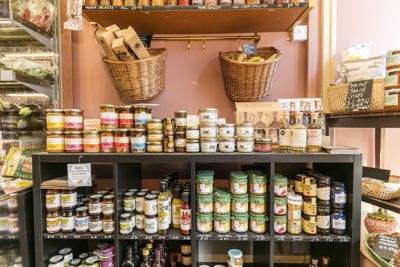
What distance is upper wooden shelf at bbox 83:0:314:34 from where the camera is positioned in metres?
1.44

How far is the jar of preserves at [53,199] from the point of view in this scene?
137 centimetres

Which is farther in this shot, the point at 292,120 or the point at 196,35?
the point at 196,35

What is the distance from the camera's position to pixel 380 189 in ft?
4.25

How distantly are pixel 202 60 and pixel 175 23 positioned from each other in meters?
0.34

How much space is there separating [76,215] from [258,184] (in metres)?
1.04

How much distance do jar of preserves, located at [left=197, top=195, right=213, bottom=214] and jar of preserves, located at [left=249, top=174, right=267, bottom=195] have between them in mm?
246

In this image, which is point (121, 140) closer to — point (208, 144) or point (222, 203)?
point (208, 144)

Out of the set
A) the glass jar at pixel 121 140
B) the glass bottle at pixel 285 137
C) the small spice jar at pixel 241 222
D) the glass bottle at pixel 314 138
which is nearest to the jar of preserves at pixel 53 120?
the glass jar at pixel 121 140

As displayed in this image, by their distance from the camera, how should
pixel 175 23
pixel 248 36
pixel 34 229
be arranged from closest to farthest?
pixel 34 229
pixel 175 23
pixel 248 36

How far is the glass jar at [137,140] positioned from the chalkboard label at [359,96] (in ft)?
3.91

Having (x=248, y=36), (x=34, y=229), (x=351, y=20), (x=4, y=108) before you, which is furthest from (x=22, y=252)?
(x=351, y=20)

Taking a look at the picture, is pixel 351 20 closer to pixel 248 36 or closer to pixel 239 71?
pixel 248 36

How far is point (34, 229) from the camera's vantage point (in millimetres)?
1363

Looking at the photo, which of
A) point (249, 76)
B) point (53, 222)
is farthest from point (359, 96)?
point (53, 222)
